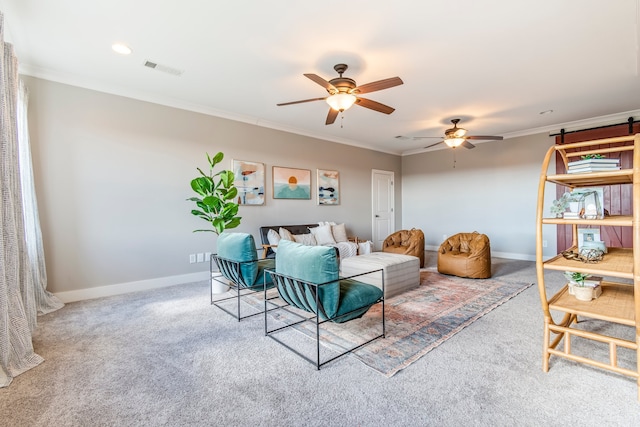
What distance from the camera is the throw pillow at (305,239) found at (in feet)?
17.0

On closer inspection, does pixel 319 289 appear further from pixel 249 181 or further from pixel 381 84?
pixel 249 181

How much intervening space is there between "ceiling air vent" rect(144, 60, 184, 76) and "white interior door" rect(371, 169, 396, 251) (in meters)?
5.06

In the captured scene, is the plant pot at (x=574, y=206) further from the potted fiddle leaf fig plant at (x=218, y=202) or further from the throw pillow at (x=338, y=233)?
the throw pillow at (x=338, y=233)

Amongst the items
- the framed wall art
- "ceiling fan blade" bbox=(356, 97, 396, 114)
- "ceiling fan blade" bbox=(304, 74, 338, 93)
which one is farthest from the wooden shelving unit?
the framed wall art

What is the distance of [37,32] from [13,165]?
4.26 feet

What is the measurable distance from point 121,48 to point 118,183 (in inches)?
68.6

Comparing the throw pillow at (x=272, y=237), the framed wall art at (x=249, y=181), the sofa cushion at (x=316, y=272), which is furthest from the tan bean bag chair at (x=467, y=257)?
the framed wall art at (x=249, y=181)

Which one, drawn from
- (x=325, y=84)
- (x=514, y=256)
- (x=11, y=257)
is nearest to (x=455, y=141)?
(x=325, y=84)

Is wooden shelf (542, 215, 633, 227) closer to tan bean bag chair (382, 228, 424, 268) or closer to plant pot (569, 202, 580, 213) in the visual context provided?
plant pot (569, 202, 580, 213)

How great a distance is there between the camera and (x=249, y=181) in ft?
16.8

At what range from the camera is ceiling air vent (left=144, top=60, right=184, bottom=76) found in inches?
128

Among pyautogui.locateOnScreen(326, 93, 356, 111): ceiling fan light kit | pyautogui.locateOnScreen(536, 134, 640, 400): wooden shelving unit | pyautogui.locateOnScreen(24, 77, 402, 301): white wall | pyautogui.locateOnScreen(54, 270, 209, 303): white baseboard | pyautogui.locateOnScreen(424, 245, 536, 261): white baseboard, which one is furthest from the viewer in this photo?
pyautogui.locateOnScreen(424, 245, 536, 261): white baseboard

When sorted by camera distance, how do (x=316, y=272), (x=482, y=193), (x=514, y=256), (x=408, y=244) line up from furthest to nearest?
(x=482, y=193) → (x=514, y=256) → (x=408, y=244) → (x=316, y=272)

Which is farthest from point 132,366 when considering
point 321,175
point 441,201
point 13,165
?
point 441,201
